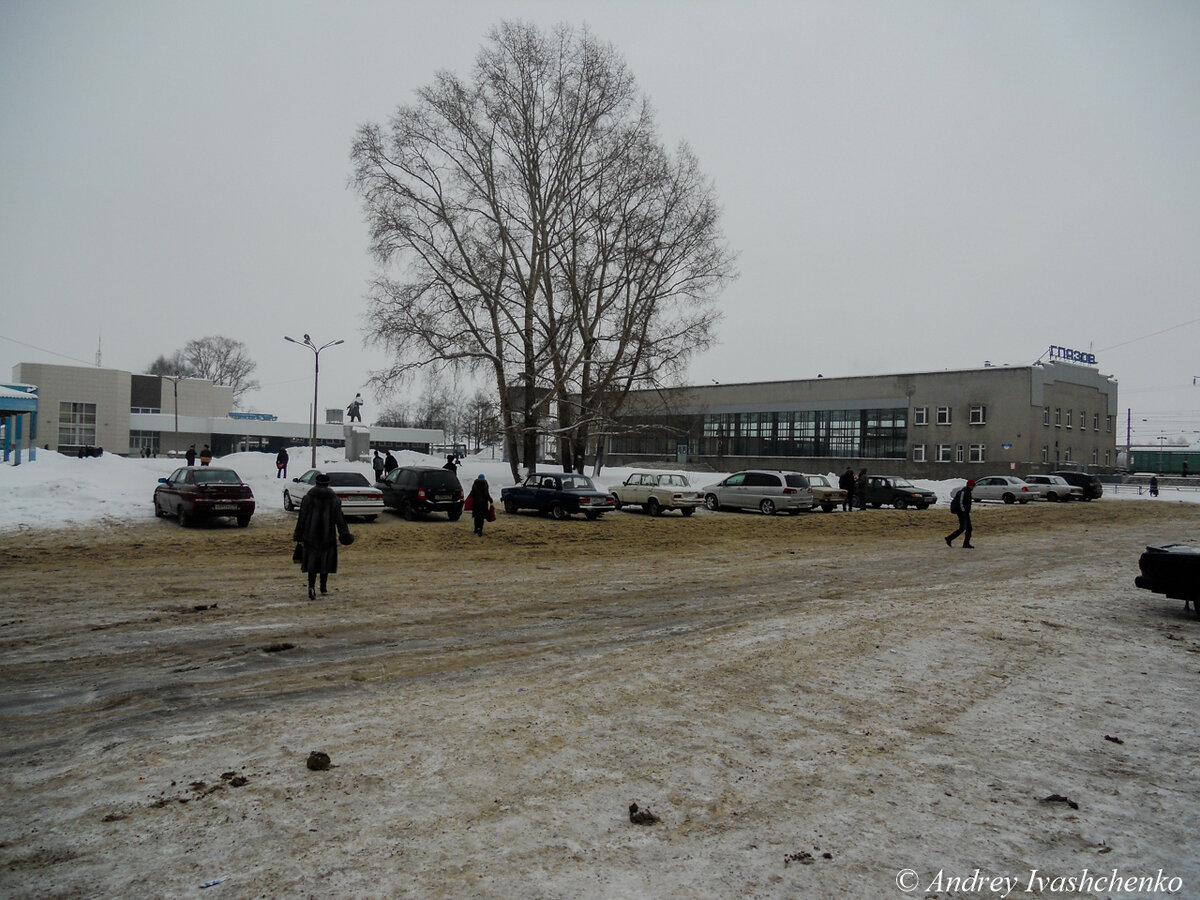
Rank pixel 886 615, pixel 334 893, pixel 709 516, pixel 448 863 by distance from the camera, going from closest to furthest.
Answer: pixel 334 893 → pixel 448 863 → pixel 886 615 → pixel 709 516

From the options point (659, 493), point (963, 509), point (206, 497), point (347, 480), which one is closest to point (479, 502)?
point (347, 480)

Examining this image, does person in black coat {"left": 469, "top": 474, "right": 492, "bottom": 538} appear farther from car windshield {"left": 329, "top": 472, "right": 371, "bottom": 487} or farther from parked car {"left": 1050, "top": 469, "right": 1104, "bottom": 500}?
parked car {"left": 1050, "top": 469, "right": 1104, "bottom": 500}

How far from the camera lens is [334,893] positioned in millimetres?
3506

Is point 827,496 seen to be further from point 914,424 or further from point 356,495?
point 914,424

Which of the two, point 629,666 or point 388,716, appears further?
point 629,666

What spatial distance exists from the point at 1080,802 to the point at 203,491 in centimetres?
2065

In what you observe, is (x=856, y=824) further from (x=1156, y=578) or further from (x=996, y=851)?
(x=1156, y=578)

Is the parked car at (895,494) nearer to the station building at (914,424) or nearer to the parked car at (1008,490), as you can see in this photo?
the parked car at (1008,490)

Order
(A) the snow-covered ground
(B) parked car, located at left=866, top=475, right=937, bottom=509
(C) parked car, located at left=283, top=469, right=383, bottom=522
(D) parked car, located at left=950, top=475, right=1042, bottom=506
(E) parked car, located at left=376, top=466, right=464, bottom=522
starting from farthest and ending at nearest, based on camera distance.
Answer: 1. (D) parked car, located at left=950, top=475, right=1042, bottom=506
2. (B) parked car, located at left=866, top=475, right=937, bottom=509
3. (E) parked car, located at left=376, top=466, right=464, bottom=522
4. (C) parked car, located at left=283, top=469, right=383, bottom=522
5. (A) the snow-covered ground

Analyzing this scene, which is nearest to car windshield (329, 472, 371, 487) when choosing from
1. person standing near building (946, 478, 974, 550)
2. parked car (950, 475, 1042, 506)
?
person standing near building (946, 478, 974, 550)

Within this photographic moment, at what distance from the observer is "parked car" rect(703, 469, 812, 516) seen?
29953 millimetres

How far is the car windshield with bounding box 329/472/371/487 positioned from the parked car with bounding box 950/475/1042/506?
107ft

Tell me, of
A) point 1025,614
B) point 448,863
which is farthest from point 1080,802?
point 1025,614

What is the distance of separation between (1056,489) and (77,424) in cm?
9055
